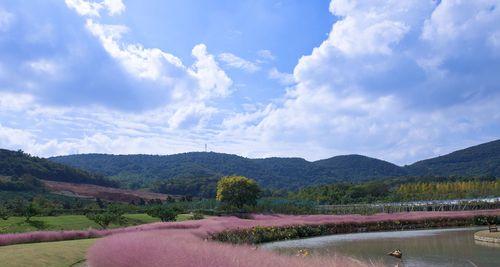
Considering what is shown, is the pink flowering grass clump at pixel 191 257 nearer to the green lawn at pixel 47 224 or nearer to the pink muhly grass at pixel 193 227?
the pink muhly grass at pixel 193 227

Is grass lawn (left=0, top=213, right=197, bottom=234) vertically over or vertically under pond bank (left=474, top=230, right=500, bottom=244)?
under

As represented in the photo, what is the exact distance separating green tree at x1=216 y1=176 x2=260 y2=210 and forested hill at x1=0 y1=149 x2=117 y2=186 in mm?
45980

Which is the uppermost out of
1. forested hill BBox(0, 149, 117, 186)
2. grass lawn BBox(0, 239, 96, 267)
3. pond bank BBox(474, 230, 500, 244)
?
forested hill BBox(0, 149, 117, 186)

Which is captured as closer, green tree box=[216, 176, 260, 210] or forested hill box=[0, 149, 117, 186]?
green tree box=[216, 176, 260, 210]

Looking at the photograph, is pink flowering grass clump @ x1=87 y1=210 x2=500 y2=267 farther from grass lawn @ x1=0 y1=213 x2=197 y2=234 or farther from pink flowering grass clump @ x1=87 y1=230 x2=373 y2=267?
grass lawn @ x1=0 y1=213 x2=197 y2=234

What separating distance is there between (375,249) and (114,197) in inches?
2453

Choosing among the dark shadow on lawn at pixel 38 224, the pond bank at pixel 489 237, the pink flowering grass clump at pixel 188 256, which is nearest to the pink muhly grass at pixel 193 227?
the dark shadow on lawn at pixel 38 224

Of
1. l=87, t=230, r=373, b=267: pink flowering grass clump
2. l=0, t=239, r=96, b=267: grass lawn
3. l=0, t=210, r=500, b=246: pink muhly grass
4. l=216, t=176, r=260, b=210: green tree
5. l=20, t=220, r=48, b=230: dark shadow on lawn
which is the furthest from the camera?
l=216, t=176, r=260, b=210: green tree

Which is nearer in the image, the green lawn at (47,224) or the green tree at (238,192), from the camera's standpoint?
the green lawn at (47,224)

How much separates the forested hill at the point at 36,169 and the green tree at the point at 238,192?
46.0 meters

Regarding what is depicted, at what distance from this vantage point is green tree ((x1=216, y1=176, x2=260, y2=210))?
6475 centimetres

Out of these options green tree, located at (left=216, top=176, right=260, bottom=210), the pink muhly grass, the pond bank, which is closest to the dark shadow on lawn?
the pink muhly grass

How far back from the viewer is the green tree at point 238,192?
64750mm

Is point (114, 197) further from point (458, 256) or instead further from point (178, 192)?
point (458, 256)
